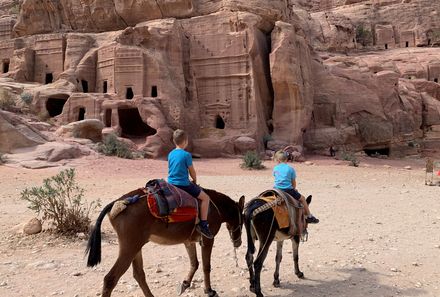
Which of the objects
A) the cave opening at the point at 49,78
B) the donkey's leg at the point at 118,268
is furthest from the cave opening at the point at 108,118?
the donkey's leg at the point at 118,268

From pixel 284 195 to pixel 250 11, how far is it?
2625cm

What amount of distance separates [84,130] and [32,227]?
17103 mm

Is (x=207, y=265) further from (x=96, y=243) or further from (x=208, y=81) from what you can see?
(x=208, y=81)

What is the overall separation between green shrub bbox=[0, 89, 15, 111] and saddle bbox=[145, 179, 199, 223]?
75.8 ft

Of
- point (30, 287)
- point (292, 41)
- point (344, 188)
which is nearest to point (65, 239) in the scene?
point (30, 287)

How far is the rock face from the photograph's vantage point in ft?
89.4

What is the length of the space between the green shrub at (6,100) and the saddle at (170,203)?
23.1 meters

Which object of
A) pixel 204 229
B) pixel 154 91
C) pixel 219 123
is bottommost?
pixel 204 229

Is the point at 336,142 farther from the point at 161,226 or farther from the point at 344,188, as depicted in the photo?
the point at 161,226

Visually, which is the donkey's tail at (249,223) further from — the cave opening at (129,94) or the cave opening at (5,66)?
the cave opening at (5,66)

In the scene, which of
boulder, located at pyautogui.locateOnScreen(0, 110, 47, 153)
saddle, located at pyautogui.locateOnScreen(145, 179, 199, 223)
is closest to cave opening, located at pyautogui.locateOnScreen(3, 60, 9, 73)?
boulder, located at pyautogui.locateOnScreen(0, 110, 47, 153)

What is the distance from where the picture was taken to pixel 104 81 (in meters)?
29.1

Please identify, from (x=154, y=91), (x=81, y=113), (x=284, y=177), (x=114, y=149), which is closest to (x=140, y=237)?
(x=284, y=177)

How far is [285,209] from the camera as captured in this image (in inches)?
221
